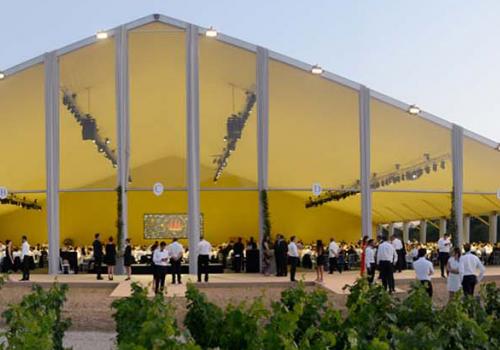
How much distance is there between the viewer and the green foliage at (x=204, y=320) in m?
8.01

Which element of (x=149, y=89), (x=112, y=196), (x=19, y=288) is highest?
(x=149, y=89)

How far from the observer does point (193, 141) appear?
21.2 metres

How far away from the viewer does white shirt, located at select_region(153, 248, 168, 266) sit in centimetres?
1683

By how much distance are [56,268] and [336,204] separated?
38.2 ft

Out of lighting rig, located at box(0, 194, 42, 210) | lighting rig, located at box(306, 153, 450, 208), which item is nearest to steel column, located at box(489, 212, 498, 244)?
lighting rig, located at box(306, 153, 450, 208)

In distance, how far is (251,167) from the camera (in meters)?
21.7

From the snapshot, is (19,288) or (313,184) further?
(313,184)

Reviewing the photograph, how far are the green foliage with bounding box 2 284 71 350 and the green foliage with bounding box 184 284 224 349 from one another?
1.30 metres

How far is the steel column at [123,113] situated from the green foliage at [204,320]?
39.6 ft

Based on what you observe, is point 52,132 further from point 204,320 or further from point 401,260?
point 204,320

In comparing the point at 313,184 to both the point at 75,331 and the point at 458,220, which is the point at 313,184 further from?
the point at 75,331

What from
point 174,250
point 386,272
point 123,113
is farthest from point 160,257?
point 123,113

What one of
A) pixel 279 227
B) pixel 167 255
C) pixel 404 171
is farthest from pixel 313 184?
pixel 279 227

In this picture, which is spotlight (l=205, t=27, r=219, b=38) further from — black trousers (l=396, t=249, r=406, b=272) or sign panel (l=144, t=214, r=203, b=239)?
sign panel (l=144, t=214, r=203, b=239)
